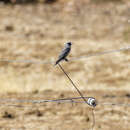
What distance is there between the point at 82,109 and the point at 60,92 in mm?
1403

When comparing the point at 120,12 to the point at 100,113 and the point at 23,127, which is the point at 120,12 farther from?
the point at 23,127

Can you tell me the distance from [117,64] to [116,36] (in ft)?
Answer: 7.92

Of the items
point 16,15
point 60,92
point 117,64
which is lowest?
point 60,92

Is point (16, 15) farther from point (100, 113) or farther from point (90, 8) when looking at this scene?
point (100, 113)

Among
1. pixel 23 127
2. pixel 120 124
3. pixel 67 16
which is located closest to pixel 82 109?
pixel 120 124

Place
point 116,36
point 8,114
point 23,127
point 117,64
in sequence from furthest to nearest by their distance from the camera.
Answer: point 116,36
point 117,64
point 8,114
point 23,127

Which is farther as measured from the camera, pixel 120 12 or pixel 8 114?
pixel 120 12

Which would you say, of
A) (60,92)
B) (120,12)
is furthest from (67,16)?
(60,92)

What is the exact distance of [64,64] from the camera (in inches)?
454

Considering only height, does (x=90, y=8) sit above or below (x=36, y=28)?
above

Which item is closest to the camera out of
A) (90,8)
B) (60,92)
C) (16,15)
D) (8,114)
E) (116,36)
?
(8,114)

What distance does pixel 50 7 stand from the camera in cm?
1642

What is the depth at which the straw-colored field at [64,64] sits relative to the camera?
8.02 m

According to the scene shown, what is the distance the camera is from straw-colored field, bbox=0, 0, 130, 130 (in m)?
8.02
